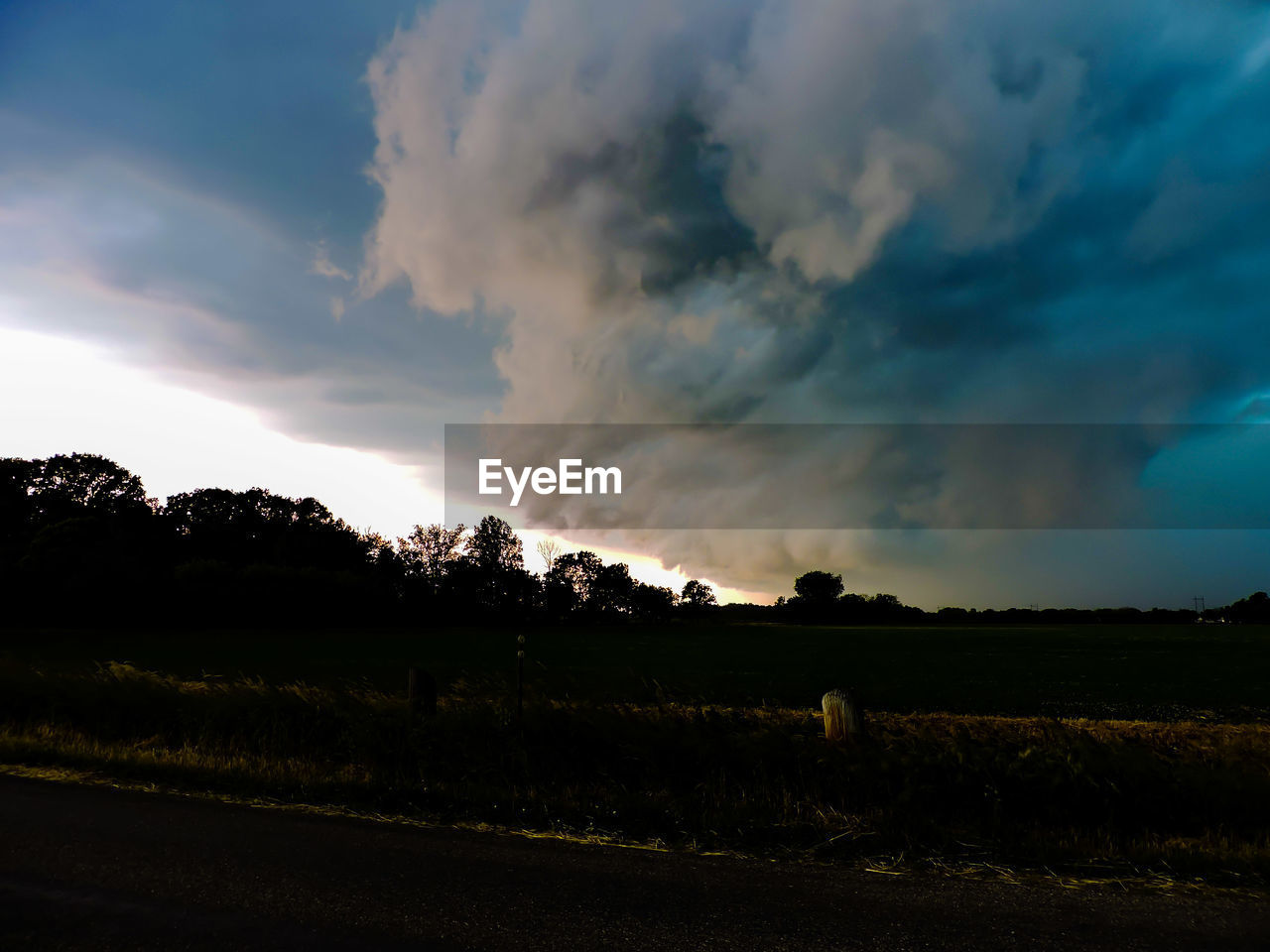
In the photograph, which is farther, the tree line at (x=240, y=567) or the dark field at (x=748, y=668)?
the tree line at (x=240, y=567)

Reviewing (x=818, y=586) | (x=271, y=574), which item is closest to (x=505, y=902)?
(x=271, y=574)

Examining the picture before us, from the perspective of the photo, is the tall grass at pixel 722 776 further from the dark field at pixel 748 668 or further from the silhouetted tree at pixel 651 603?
the silhouetted tree at pixel 651 603

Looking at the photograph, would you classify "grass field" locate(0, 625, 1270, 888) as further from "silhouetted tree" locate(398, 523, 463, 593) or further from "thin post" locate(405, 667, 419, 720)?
"silhouetted tree" locate(398, 523, 463, 593)

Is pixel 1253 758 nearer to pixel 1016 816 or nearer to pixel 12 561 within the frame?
pixel 1016 816

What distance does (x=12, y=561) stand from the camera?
67.6 meters

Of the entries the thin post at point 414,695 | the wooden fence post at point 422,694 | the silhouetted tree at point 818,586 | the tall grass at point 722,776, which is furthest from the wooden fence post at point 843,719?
the silhouetted tree at point 818,586

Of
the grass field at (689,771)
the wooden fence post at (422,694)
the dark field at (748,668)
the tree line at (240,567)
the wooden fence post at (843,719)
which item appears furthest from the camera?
the tree line at (240,567)

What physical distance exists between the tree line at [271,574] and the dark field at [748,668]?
6195 mm

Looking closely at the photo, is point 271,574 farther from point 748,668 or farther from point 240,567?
point 748,668

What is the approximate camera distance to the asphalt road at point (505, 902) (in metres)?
4.66

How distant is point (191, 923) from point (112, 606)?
80853 mm

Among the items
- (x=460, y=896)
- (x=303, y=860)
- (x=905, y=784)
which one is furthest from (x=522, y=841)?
(x=905, y=784)

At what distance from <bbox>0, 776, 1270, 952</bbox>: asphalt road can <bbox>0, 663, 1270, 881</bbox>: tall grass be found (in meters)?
0.93

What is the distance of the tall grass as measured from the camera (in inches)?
270
